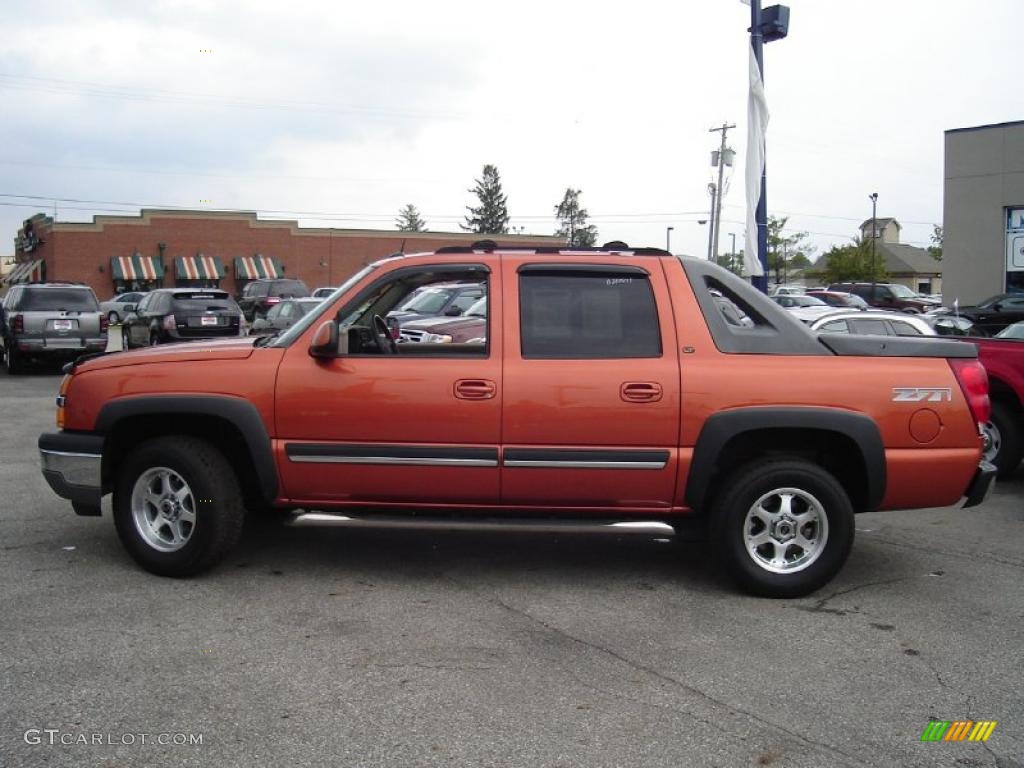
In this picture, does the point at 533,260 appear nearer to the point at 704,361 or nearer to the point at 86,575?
the point at 704,361

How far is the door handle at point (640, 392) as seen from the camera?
5078 mm

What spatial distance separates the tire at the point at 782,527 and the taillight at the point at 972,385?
0.84m

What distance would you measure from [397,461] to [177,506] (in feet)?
4.30

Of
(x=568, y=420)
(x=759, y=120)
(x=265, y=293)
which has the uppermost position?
(x=759, y=120)

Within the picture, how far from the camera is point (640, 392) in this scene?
5078 millimetres

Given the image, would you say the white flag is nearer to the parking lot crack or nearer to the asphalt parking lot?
the asphalt parking lot

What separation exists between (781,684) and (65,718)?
286 cm

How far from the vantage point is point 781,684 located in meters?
4.12

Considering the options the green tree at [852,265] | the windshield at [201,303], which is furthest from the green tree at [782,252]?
the windshield at [201,303]

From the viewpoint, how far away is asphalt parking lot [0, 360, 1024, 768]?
355 centimetres

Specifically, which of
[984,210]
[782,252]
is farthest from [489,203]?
[984,210]

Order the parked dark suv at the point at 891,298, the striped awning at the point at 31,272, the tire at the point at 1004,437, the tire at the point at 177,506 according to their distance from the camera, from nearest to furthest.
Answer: the tire at the point at 177,506 < the tire at the point at 1004,437 < the parked dark suv at the point at 891,298 < the striped awning at the point at 31,272

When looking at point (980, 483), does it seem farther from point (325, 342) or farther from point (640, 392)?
point (325, 342)

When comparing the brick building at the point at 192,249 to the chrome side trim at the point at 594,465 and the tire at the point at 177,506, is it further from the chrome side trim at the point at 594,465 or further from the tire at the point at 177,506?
the chrome side trim at the point at 594,465
